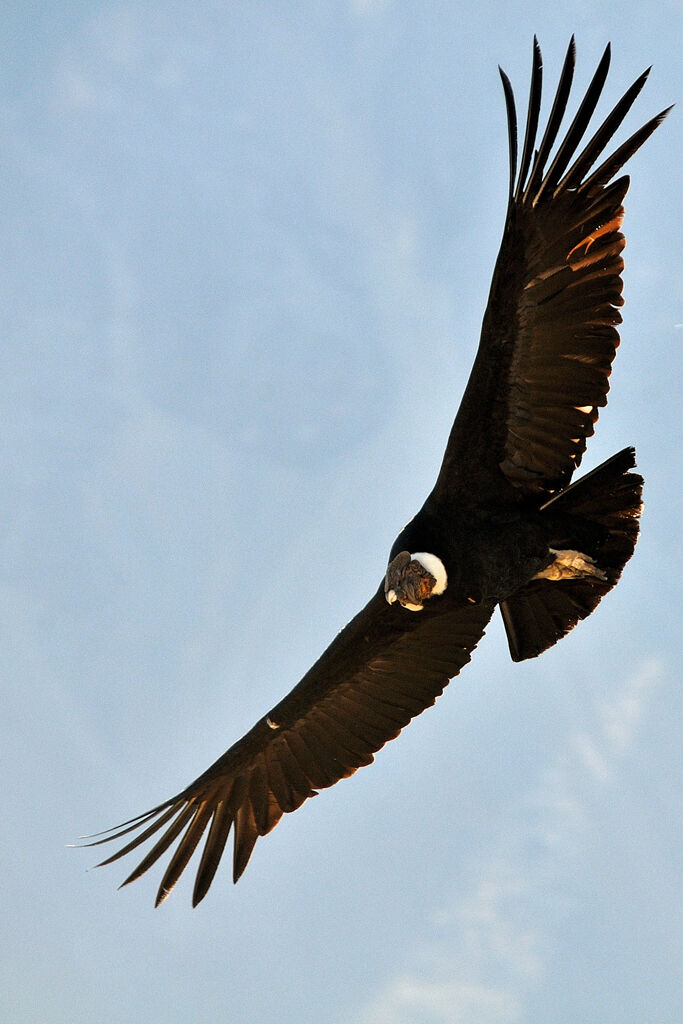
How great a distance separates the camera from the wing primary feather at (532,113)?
6.43 meters

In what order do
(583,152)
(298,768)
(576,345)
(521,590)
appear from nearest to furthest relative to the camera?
(583,152) < (576,345) < (521,590) < (298,768)

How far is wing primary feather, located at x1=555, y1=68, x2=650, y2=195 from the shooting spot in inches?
259

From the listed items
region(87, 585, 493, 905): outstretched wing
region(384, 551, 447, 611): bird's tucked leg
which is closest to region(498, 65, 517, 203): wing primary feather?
region(384, 551, 447, 611): bird's tucked leg

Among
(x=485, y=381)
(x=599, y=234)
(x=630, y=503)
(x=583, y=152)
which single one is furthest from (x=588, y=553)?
(x=583, y=152)

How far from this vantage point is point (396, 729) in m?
9.16

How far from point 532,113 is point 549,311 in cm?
129

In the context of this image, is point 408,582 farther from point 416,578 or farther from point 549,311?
point 549,311

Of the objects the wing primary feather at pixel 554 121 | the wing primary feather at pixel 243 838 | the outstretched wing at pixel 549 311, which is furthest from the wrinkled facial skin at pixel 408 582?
the wing primary feather at pixel 554 121

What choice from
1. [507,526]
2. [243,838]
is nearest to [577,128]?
[507,526]

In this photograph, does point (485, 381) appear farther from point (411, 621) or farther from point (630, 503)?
point (411, 621)

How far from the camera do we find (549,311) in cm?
740

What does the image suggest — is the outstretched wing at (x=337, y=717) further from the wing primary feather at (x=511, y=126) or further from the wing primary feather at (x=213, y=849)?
the wing primary feather at (x=511, y=126)

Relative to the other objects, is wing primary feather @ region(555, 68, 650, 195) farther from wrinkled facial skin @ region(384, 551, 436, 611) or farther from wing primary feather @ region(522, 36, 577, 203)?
wrinkled facial skin @ region(384, 551, 436, 611)

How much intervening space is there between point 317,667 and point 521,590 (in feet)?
5.81
